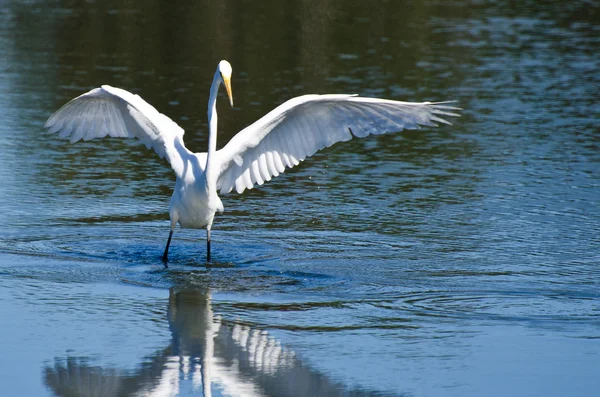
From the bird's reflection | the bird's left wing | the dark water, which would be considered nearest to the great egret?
the bird's left wing

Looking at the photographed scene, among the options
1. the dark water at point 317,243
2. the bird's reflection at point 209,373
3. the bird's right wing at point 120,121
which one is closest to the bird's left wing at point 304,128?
the bird's right wing at point 120,121

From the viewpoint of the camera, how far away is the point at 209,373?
6.17 meters

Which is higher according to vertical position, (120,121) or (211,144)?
(120,121)

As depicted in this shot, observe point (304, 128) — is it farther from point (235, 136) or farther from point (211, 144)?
point (211, 144)

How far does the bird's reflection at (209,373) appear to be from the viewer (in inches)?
234

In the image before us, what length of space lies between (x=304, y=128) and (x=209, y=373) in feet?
10.4

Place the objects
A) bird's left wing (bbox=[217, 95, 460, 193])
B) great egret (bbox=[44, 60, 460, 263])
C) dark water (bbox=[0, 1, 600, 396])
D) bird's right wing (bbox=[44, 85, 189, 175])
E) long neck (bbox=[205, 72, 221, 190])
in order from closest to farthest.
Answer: dark water (bbox=[0, 1, 600, 396]) < bird's left wing (bbox=[217, 95, 460, 193]) < great egret (bbox=[44, 60, 460, 263]) < long neck (bbox=[205, 72, 221, 190]) < bird's right wing (bbox=[44, 85, 189, 175])

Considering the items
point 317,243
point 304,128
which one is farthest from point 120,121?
point 317,243

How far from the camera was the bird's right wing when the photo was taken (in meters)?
9.07

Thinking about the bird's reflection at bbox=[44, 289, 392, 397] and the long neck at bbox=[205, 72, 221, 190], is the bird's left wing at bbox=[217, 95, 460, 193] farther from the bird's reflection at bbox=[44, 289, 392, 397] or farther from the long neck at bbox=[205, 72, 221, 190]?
the bird's reflection at bbox=[44, 289, 392, 397]

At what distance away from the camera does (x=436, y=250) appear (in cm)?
901

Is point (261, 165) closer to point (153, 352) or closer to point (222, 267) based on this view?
point (222, 267)

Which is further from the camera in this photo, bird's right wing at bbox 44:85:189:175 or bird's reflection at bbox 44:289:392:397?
bird's right wing at bbox 44:85:189:175

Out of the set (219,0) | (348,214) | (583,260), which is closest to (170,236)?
(348,214)
